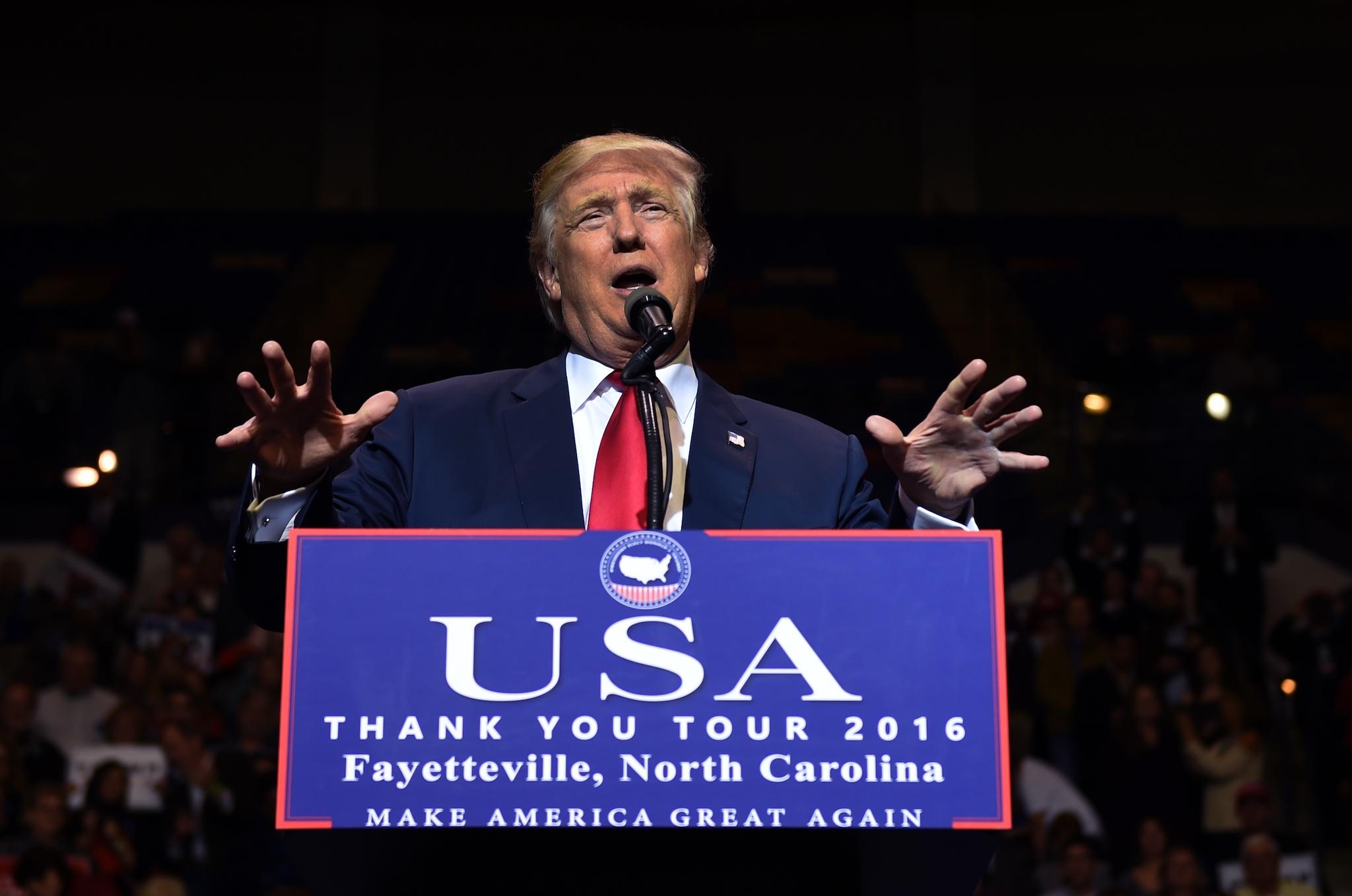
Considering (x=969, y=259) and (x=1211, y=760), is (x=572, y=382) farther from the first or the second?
(x=969, y=259)

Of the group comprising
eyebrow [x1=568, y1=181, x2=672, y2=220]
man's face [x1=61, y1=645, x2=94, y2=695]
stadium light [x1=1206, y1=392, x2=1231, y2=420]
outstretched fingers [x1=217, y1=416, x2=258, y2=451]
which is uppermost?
stadium light [x1=1206, y1=392, x2=1231, y2=420]

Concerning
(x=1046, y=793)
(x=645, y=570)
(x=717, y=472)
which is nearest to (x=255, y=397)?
(x=645, y=570)

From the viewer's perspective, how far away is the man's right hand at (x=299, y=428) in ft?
5.20

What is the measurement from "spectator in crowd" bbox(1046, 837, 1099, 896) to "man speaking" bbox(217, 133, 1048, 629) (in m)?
4.12

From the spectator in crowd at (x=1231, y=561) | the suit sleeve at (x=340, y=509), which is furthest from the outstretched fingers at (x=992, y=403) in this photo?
the spectator in crowd at (x=1231, y=561)

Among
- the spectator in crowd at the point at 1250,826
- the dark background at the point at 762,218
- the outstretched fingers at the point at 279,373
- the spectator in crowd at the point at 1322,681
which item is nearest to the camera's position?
the outstretched fingers at the point at 279,373

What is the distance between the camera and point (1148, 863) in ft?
19.8

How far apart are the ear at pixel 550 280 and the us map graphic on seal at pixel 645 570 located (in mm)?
769

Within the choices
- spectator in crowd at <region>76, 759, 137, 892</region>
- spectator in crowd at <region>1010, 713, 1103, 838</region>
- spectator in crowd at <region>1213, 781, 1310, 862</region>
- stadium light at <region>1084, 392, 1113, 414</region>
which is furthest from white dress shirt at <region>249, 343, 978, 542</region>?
stadium light at <region>1084, 392, 1113, 414</region>

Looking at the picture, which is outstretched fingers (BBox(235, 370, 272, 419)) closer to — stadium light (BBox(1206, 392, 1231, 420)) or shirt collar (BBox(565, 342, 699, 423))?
shirt collar (BBox(565, 342, 699, 423))

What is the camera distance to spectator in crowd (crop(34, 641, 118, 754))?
22.6 feet

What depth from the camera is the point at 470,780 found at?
1387mm

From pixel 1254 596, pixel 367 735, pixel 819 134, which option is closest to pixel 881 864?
pixel 367 735

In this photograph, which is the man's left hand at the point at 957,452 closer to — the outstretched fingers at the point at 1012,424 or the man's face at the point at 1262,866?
the outstretched fingers at the point at 1012,424
